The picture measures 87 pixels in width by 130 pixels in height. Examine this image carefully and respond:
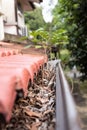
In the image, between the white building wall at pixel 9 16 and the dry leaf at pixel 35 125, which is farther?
the white building wall at pixel 9 16

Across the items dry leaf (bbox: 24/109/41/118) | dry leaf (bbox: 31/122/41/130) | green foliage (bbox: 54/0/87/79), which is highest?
green foliage (bbox: 54/0/87/79)

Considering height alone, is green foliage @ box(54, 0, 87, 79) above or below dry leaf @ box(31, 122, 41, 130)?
above

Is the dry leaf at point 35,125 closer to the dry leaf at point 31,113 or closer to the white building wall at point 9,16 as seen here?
the dry leaf at point 31,113

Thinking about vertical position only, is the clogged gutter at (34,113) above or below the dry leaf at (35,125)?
above

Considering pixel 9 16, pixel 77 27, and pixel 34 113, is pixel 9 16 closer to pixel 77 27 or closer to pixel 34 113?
pixel 77 27

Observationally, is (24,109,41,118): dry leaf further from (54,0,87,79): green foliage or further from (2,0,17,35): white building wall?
(2,0,17,35): white building wall

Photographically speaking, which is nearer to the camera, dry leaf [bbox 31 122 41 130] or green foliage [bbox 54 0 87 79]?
dry leaf [bbox 31 122 41 130]

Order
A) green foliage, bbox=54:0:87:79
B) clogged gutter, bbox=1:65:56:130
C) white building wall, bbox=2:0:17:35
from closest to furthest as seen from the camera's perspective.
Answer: clogged gutter, bbox=1:65:56:130 < green foliage, bbox=54:0:87:79 < white building wall, bbox=2:0:17:35

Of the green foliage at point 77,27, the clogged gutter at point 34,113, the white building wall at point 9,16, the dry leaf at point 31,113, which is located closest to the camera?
the clogged gutter at point 34,113

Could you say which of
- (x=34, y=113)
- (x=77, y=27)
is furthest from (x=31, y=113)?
(x=77, y=27)

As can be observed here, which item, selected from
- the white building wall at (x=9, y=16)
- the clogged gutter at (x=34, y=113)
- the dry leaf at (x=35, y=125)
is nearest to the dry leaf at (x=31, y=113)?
the clogged gutter at (x=34, y=113)

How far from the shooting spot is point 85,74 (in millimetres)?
16359

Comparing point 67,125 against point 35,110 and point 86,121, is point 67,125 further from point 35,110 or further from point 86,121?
point 86,121

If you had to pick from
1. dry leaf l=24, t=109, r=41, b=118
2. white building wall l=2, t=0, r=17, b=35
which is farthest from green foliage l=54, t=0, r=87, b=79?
dry leaf l=24, t=109, r=41, b=118
